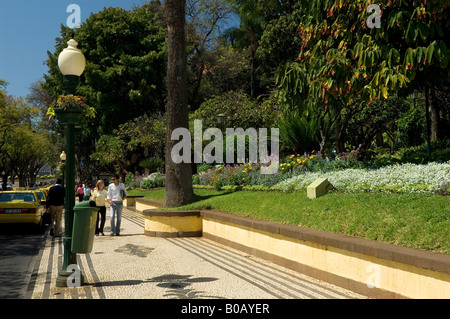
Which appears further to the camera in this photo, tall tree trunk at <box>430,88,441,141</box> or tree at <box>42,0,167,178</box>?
tree at <box>42,0,167,178</box>

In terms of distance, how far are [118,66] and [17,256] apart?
2791 centimetres

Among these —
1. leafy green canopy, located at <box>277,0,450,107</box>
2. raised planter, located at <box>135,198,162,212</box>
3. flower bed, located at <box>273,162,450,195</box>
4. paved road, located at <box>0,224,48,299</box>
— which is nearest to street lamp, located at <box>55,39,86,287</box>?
paved road, located at <box>0,224,48,299</box>

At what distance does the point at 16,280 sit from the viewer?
25.0ft

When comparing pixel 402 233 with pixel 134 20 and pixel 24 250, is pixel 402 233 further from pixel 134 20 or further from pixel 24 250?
pixel 134 20

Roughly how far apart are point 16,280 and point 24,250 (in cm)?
398

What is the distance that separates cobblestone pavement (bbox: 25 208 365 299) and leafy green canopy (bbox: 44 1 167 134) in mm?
26519

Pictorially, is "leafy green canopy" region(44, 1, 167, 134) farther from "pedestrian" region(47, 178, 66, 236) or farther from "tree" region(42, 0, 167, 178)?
"pedestrian" region(47, 178, 66, 236)

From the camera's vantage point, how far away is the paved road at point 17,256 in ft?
23.2

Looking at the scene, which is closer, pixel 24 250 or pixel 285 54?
pixel 24 250

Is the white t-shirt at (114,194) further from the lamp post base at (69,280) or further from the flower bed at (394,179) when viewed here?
the lamp post base at (69,280)

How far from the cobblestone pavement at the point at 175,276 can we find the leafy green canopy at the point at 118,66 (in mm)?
26519

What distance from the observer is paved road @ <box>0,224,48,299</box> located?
707 cm

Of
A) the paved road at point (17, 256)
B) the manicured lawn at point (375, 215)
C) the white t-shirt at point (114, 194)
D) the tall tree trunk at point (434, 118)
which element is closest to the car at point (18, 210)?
the paved road at point (17, 256)

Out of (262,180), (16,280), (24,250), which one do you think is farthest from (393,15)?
(24,250)
